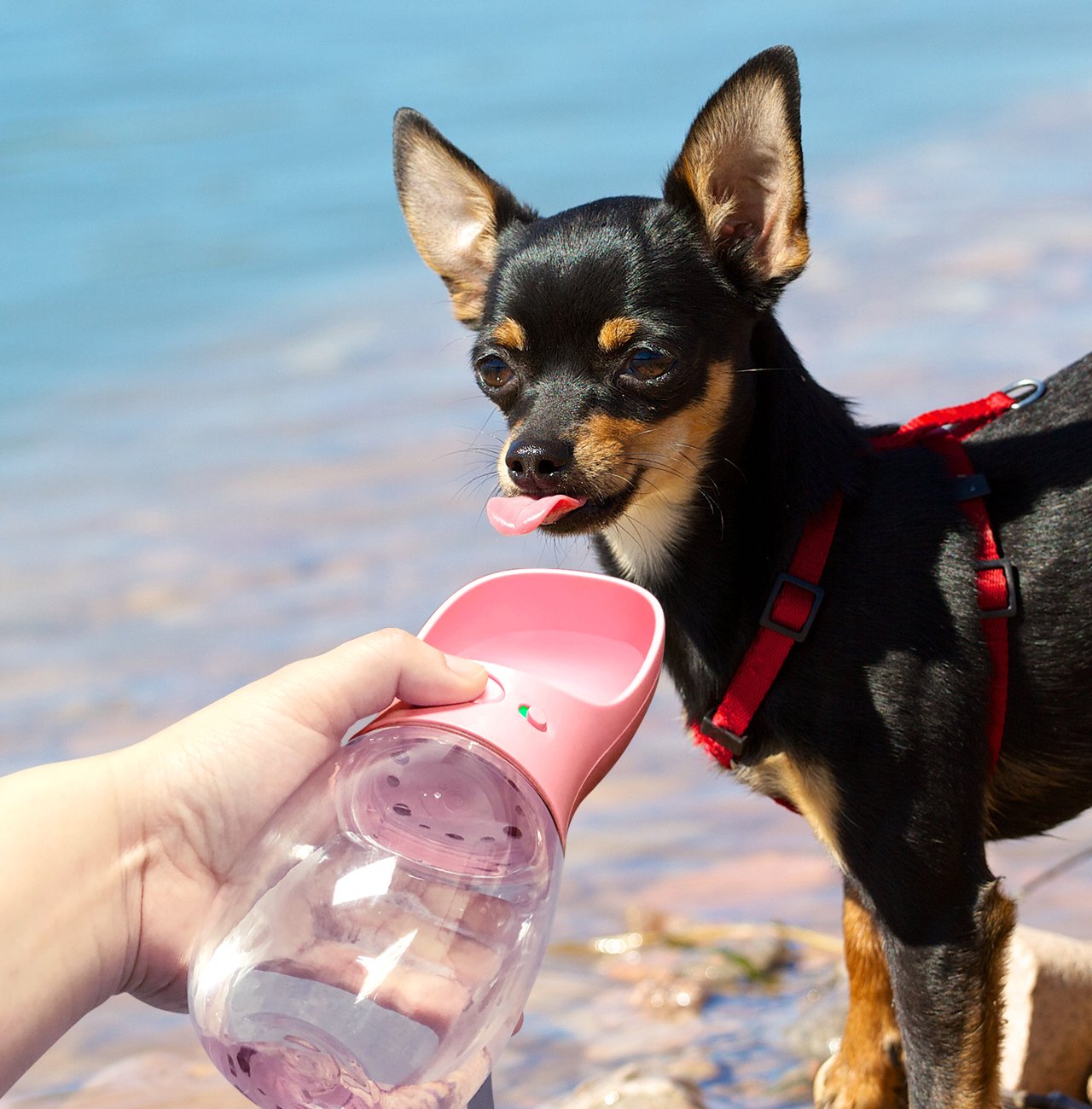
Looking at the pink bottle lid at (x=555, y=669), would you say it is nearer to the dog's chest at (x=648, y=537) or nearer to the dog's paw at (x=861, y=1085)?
the dog's chest at (x=648, y=537)

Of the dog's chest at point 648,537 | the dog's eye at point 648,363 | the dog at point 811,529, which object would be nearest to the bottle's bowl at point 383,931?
the dog at point 811,529

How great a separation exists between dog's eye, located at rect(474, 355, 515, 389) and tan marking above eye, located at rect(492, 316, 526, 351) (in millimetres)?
47

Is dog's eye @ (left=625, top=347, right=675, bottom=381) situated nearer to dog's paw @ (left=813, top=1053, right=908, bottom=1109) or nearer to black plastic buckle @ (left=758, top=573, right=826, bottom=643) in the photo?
black plastic buckle @ (left=758, top=573, right=826, bottom=643)

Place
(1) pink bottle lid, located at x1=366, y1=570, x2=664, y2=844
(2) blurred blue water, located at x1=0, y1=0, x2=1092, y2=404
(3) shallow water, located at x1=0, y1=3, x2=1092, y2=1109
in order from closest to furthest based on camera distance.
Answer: (1) pink bottle lid, located at x1=366, y1=570, x2=664, y2=844
(3) shallow water, located at x1=0, y1=3, x2=1092, y2=1109
(2) blurred blue water, located at x1=0, y1=0, x2=1092, y2=404

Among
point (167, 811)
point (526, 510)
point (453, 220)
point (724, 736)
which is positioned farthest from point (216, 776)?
point (453, 220)

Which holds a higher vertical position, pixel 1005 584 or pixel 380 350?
pixel 1005 584

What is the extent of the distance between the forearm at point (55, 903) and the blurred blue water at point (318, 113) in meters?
7.02

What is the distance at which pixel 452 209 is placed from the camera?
350cm

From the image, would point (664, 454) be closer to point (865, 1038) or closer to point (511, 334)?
point (511, 334)

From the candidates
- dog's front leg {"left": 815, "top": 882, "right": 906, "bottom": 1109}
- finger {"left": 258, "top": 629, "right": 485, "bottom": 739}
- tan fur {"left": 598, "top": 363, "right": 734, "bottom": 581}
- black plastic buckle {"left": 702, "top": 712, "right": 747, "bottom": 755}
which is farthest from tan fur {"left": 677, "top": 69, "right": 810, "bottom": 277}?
dog's front leg {"left": 815, "top": 882, "right": 906, "bottom": 1109}

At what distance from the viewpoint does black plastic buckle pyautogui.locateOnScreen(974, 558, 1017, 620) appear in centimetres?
296

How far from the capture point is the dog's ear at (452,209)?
3406 mm

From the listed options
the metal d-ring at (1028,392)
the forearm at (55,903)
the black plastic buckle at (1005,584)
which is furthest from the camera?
the metal d-ring at (1028,392)

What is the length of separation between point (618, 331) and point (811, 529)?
543 millimetres
